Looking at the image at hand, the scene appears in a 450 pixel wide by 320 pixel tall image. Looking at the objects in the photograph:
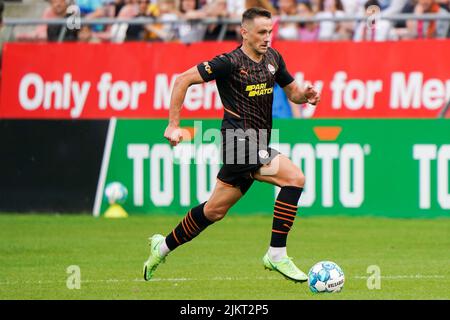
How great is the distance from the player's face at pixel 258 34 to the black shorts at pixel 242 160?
88cm

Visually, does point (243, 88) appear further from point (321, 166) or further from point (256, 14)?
point (321, 166)

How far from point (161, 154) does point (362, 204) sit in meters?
3.23

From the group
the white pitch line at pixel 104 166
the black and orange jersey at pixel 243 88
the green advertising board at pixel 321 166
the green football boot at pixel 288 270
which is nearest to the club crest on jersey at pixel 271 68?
the black and orange jersey at pixel 243 88

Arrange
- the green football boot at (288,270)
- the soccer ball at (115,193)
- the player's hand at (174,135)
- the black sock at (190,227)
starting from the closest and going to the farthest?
1. the player's hand at (174,135)
2. the green football boot at (288,270)
3. the black sock at (190,227)
4. the soccer ball at (115,193)

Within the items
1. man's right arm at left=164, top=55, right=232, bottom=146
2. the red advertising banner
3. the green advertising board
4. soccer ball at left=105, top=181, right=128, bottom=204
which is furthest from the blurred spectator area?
man's right arm at left=164, top=55, right=232, bottom=146

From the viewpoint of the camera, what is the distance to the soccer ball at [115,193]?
1873 centimetres

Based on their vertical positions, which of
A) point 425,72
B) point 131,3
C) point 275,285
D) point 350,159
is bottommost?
point 275,285

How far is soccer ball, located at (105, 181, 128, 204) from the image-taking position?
18.7 metres

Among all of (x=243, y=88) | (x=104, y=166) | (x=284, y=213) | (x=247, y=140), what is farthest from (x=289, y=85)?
(x=104, y=166)

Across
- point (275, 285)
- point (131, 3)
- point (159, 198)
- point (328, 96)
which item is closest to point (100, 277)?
point (275, 285)

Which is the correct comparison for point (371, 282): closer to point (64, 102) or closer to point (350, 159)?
point (350, 159)

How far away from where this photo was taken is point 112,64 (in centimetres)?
2105

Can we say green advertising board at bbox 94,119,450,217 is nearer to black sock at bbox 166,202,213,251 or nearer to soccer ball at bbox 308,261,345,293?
black sock at bbox 166,202,213,251

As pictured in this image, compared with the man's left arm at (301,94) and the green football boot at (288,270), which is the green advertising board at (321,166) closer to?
the man's left arm at (301,94)
